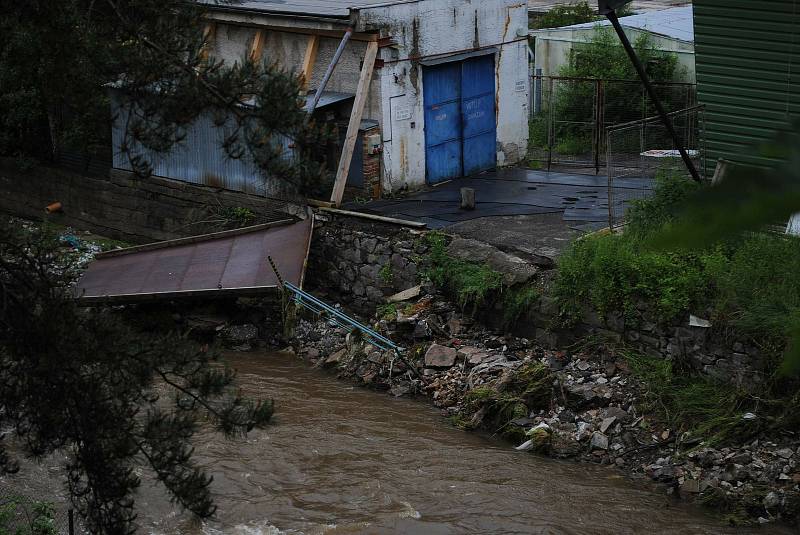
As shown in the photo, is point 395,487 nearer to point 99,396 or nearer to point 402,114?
point 99,396

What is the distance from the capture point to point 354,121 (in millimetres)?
14297

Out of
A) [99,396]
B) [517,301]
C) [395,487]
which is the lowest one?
[395,487]

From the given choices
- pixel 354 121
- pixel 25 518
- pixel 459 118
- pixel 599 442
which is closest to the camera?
pixel 25 518

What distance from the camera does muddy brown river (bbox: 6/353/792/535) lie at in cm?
877

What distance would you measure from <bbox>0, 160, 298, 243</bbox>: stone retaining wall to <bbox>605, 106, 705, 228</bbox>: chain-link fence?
201 inches

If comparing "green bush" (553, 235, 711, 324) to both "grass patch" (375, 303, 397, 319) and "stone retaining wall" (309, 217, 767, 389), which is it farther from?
"grass patch" (375, 303, 397, 319)

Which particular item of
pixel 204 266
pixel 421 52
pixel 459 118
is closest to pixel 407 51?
pixel 421 52

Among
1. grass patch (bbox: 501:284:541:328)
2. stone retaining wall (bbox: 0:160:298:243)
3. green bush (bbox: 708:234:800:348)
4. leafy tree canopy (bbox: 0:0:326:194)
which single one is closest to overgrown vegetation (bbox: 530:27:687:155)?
stone retaining wall (bbox: 0:160:298:243)

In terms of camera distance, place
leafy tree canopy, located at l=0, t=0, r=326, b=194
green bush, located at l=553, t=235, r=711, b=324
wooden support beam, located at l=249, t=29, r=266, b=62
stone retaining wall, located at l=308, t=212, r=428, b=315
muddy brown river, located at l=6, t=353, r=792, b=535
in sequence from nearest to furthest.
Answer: leafy tree canopy, located at l=0, t=0, r=326, b=194, muddy brown river, located at l=6, t=353, r=792, b=535, green bush, located at l=553, t=235, r=711, b=324, stone retaining wall, located at l=308, t=212, r=428, b=315, wooden support beam, located at l=249, t=29, r=266, b=62

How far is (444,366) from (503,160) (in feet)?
20.8

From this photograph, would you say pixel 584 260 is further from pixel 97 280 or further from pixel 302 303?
pixel 97 280

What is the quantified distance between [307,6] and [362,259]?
4.79 meters

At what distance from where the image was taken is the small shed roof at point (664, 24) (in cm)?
1980

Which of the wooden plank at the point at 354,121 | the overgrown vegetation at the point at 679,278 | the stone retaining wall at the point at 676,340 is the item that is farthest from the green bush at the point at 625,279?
the wooden plank at the point at 354,121
